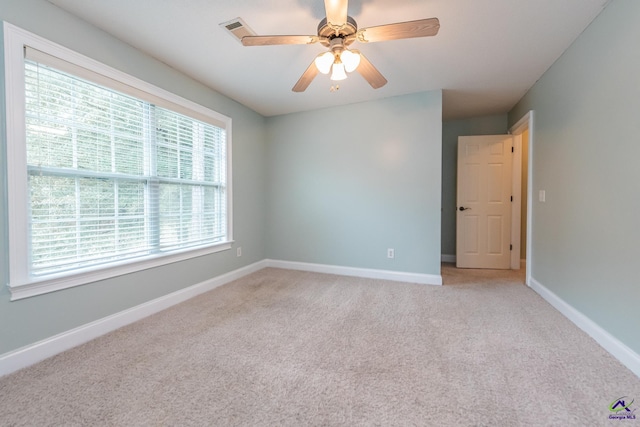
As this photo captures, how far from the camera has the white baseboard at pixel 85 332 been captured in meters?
1.55

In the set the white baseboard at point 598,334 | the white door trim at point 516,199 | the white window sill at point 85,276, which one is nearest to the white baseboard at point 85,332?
the white window sill at point 85,276

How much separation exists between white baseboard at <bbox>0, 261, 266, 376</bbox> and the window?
0.35 m

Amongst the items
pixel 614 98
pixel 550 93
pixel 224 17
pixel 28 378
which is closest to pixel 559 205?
pixel 614 98

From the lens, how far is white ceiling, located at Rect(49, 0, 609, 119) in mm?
1736

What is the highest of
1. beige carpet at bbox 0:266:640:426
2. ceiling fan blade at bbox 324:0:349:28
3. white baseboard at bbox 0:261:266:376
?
ceiling fan blade at bbox 324:0:349:28

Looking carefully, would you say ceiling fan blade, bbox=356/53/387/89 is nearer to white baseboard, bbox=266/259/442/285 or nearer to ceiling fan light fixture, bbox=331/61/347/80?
ceiling fan light fixture, bbox=331/61/347/80

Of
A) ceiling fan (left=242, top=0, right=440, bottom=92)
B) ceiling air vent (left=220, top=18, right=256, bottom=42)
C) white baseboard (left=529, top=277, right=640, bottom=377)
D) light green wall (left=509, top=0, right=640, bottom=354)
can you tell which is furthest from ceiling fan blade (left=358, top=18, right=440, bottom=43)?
white baseboard (left=529, top=277, right=640, bottom=377)

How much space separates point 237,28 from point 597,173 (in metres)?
2.94

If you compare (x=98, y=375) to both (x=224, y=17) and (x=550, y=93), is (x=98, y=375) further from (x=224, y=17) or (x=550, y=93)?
(x=550, y=93)

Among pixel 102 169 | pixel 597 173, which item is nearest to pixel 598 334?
pixel 597 173

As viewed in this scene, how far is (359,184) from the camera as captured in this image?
3479 millimetres

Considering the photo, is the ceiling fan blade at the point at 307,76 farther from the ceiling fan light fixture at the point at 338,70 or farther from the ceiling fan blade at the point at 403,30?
the ceiling fan blade at the point at 403,30

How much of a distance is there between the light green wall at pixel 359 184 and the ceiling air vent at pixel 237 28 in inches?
69.0

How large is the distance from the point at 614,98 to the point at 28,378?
13.6 feet
